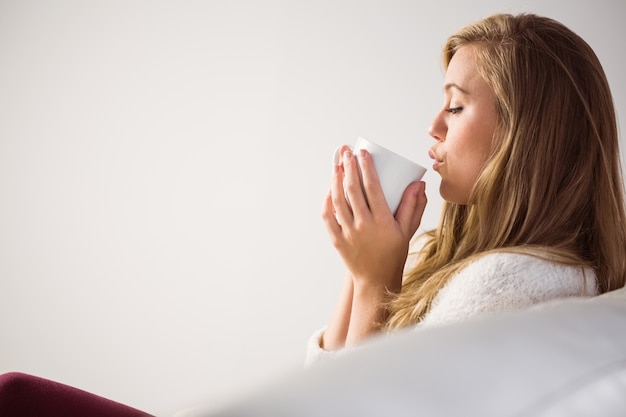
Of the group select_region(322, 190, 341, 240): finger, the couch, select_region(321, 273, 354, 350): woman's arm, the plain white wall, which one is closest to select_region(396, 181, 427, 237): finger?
select_region(322, 190, 341, 240): finger

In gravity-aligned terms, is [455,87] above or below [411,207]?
above

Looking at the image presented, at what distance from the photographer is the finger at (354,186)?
0.86 meters

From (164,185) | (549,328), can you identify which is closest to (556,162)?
(549,328)

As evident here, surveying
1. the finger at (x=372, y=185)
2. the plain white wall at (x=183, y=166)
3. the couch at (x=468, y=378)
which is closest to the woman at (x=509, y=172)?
the finger at (x=372, y=185)

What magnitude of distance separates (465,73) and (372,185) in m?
0.23

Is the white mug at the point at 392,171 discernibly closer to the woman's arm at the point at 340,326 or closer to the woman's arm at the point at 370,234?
the woman's arm at the point at 370,234

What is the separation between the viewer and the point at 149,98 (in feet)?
7.59

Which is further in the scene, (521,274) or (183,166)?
(183,166)

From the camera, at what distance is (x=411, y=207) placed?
86 centimetres

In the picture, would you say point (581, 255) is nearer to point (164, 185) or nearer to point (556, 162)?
point (556, 162)

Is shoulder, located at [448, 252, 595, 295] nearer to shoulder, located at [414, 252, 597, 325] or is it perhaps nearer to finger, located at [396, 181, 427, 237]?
shoulder, located at [414, 252, 597, 325]

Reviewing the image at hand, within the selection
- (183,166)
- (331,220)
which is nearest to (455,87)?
(331,220)

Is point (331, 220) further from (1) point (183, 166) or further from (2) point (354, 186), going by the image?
(1) point (183, 166)

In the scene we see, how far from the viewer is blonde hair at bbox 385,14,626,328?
0.84 metres
